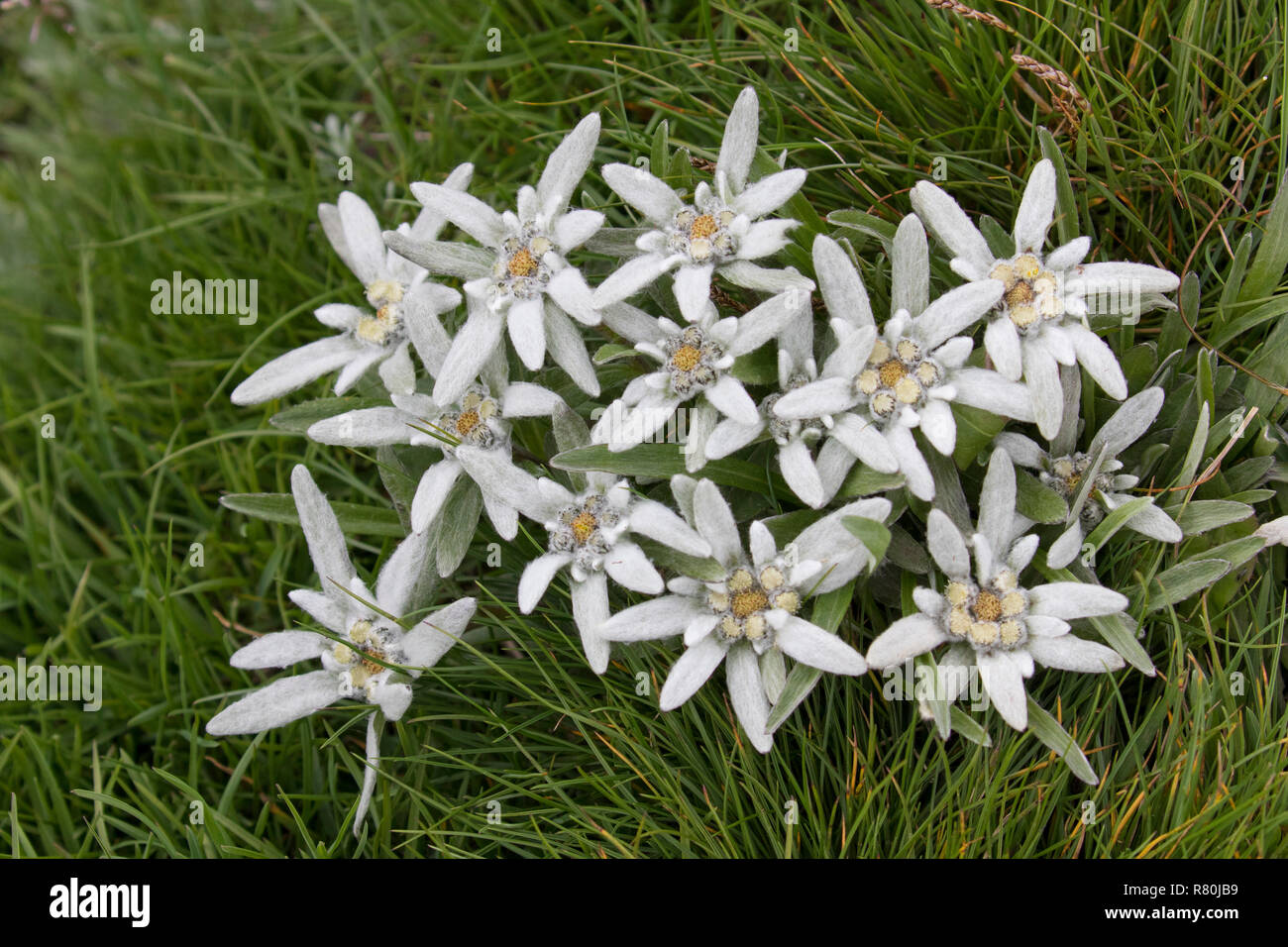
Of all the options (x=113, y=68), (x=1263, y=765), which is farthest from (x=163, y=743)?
(x=1263, y=765)

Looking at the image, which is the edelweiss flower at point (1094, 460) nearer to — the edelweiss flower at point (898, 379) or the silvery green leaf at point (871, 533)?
the edelweiss flower at point (898, 379)

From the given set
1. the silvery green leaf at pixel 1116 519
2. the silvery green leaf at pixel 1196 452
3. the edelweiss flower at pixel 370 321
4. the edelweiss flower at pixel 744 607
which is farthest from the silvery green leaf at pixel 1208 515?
the edelweiss flower at pixel 370 321

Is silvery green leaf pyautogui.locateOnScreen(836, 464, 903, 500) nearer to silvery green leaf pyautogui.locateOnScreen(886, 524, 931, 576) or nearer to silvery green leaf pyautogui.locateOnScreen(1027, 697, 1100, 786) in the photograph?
silvery green leaf pyautogui.locateOnScreen(886, 524, 931, 576)

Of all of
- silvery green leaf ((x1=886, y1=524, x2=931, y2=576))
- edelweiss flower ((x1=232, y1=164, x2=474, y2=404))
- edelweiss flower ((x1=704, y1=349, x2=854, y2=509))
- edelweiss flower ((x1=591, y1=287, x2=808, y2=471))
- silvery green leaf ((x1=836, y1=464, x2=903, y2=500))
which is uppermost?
edelweiss flower ((x1=232, y1=164, x2=474, y2=404))

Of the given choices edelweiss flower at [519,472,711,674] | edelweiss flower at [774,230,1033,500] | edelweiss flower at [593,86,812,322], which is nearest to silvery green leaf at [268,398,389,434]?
edelweiss flower at [519,472,711,674]

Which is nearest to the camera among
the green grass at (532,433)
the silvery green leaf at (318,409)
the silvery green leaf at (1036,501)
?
the silvery green leaf at (1036,501)

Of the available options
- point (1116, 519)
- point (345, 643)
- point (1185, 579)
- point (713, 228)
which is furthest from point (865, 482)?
point (345, 643)
